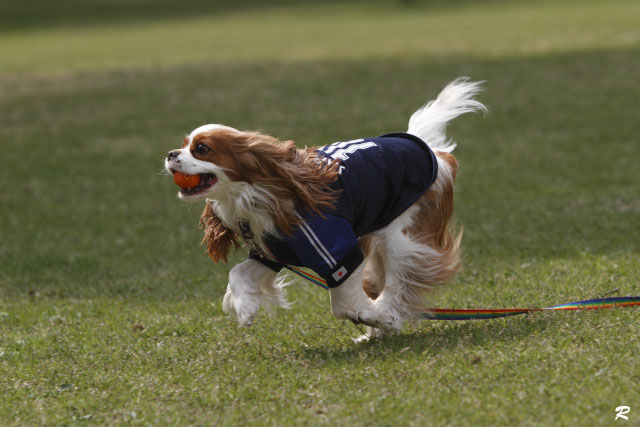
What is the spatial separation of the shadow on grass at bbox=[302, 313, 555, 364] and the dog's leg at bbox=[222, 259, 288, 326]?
0.41 m

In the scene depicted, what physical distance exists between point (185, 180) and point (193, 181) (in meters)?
0.05

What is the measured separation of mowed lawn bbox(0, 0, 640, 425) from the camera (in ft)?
15.1

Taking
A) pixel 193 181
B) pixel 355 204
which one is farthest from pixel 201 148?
pixel 355 204

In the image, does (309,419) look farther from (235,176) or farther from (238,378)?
(235,176)

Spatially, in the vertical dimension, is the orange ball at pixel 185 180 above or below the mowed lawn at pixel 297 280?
above

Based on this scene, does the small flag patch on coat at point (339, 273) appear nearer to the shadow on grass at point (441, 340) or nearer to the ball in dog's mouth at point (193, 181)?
the shadow on grass at point (441, 340)

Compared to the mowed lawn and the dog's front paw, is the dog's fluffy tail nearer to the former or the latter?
the mowed lawn

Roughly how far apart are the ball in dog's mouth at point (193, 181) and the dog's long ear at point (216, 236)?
425 mm

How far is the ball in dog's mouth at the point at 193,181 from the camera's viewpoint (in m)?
4.88

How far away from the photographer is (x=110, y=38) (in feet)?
112

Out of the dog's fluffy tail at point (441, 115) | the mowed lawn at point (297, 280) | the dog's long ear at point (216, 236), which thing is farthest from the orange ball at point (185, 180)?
the dog's fluffy tail at point (441, 115)

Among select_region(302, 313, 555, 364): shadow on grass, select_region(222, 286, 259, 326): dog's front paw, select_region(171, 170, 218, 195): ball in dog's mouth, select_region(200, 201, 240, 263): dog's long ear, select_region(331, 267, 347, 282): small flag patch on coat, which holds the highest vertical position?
select_region(171, 170, 218, 195): ball in dog's mouth

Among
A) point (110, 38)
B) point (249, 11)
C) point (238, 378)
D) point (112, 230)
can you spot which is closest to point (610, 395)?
point (238, 378)

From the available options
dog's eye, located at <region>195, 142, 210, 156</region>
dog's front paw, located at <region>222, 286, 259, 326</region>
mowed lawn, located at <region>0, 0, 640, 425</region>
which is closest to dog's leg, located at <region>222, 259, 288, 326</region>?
dog's front paw, located at <region>222, 286, 259, 326</region>
